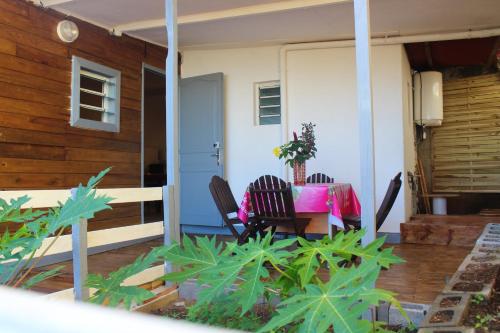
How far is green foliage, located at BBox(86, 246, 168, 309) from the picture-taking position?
1.34 meters

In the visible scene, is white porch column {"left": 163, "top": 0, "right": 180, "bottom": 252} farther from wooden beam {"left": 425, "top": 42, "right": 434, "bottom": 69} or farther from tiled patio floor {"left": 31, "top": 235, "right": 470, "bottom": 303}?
wooden beam {"left": 425, "top": 42, "right": 434, "bottom": 69}

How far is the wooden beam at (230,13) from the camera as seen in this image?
4.23m

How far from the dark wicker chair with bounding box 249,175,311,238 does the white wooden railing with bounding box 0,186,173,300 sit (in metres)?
0.83

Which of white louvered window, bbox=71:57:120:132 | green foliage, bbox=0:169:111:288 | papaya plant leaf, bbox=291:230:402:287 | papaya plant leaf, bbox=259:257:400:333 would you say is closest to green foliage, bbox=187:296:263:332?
papaya plant leaf, bbox=291:230:402:287

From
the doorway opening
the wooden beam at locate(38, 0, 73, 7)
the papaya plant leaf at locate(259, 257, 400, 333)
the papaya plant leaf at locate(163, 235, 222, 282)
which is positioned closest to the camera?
the papaya plant leaf at locate(259, 257, 400, 333)

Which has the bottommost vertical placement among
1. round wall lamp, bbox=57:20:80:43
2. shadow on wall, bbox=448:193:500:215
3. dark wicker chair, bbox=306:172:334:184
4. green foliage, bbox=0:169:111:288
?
shadow on wall, bbox=448:193:500:215

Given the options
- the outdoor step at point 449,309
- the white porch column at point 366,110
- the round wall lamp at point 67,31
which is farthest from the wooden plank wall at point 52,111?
the outdoor step at point 449,309

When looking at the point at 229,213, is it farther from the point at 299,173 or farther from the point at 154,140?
the point at 154,140

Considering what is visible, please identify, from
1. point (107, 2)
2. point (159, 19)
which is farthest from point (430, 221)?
point (107, 2)

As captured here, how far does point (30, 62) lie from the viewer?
404 centimetres

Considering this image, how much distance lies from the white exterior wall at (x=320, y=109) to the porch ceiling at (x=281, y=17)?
0.38 metres

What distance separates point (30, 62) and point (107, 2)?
974 mm

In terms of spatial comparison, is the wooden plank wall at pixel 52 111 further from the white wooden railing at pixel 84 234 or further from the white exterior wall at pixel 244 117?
the white wooden railing at pixel 84 234

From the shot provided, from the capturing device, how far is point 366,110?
241cm
